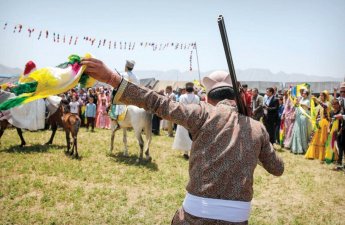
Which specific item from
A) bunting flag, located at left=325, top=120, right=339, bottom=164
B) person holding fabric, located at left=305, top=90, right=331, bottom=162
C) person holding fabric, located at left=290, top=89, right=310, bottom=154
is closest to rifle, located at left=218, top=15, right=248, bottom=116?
bunting flag, located at left=325, top=120, right=339, bottom=164

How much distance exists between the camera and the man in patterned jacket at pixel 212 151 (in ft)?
6.46

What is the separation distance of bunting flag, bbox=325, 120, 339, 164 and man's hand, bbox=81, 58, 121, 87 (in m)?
8.29

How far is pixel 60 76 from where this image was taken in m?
2.07

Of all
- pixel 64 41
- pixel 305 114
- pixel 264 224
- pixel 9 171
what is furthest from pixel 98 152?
pixel 64 41

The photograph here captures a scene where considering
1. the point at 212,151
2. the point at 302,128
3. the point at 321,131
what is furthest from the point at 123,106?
the point at 212,151

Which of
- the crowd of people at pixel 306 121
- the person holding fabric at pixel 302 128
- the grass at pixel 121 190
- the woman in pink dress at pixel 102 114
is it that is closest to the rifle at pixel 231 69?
the grass at pixel 121 190

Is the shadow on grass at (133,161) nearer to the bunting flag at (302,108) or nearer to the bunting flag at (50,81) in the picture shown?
the bunting flag at (302,108)

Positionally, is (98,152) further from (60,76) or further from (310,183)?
(60,76)

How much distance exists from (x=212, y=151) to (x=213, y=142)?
6cm

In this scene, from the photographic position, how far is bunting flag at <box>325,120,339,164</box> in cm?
864

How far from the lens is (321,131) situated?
9.43 metres

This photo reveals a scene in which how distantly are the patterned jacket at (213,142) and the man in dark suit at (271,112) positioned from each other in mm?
9612

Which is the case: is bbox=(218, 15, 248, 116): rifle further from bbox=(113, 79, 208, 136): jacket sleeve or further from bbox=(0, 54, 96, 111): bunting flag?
bbox=(0, 54, 96, 111): bunting flag

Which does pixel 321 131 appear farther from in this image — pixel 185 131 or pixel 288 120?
pixel 185 131
